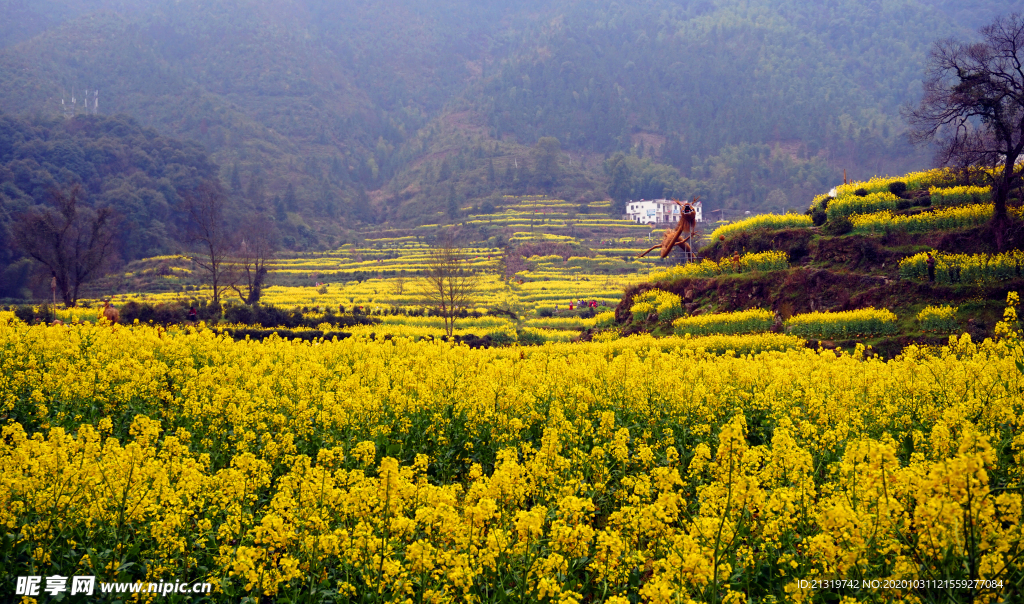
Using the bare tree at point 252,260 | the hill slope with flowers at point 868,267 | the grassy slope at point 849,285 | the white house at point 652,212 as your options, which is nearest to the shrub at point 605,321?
the hill slope with flowers at point 868,267

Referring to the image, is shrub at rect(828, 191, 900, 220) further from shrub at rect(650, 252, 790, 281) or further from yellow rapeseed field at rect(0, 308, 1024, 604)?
yellow rapeseed field at rect(0, 308, 1024, 604)

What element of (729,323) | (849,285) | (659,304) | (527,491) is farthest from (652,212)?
(527,491)

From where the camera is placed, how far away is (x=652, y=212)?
99562 mm

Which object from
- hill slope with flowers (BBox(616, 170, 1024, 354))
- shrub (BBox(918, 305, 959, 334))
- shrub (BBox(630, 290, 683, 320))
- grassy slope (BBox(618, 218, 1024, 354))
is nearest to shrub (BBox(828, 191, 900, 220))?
hill slope with flowers (BBox(616, 170, 1024, 354))

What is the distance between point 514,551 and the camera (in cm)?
473

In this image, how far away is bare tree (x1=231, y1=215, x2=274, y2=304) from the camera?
45.2 metres

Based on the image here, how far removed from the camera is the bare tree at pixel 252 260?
148ft

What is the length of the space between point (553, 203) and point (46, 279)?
68.9 meters

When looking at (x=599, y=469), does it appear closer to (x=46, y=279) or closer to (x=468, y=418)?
(x=468, y=418)

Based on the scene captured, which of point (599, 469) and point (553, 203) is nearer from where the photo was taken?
point (599, 469)

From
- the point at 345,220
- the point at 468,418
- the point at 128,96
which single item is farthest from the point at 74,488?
the point at 128,96

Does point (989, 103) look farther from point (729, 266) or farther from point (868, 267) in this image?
point (729, 266)

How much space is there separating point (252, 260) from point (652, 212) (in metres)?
60.9

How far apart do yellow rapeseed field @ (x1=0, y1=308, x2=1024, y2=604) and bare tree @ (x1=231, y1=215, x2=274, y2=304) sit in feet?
109
